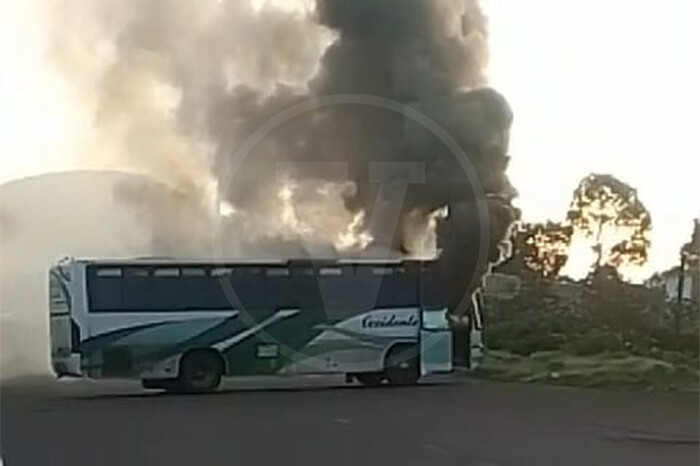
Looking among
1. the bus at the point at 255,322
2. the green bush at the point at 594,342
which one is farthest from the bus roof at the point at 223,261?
the green bush at the point at 594,342

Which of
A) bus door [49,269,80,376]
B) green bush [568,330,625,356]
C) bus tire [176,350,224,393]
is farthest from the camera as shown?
green bush [568,330,625,356]

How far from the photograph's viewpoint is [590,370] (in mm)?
4020

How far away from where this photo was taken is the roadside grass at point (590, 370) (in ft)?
13.1

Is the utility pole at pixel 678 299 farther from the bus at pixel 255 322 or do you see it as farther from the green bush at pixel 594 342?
the bus at pixel 255 322

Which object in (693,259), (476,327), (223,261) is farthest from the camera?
(693,259)

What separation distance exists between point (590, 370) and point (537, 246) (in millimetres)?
383

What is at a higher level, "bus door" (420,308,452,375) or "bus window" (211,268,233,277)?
"bus window" (211,268,233,277)

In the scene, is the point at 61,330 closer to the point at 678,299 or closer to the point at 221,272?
the point at 221,272

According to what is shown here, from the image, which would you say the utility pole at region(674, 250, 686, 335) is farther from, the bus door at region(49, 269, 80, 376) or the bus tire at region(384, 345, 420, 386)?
the bus door at region(49, 269, 80, 376)

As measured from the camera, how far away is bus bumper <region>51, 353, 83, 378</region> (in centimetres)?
385

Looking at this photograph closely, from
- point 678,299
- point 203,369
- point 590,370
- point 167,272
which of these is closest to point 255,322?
point 203,369

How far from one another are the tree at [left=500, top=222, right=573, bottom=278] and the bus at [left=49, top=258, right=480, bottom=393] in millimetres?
235

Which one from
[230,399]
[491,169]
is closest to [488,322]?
[491,169]

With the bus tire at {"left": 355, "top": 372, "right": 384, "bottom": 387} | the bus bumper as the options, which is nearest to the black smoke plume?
the bus tire at {"left": 355, "top": 372, "right": 384, "bottom": 387}
